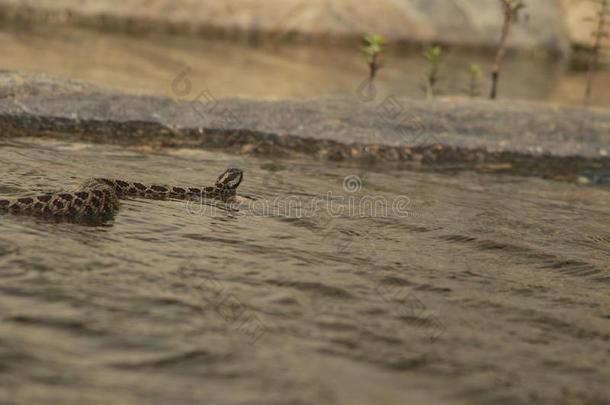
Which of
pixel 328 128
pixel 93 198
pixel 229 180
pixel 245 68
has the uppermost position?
pixel 245 68

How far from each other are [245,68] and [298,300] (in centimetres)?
1637

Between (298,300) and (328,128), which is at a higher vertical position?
(328,128)

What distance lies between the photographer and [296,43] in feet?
95.1

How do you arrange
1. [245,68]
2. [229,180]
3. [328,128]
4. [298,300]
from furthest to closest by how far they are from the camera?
[245,68] → [328,128] → [229,180] → [298,300]

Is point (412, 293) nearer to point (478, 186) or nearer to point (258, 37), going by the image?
point (478, 186)

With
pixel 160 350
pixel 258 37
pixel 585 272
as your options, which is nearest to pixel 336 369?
pixel 160 350

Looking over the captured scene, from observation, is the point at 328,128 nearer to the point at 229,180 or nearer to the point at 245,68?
the point at 229,180

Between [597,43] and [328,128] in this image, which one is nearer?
[328,128]

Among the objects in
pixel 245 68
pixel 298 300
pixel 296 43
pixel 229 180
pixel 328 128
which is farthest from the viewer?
pixel 296 43

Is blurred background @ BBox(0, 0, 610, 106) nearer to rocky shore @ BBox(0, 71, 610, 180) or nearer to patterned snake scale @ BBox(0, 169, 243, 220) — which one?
rocky shore @ BBox(0, 71, 610, 180)

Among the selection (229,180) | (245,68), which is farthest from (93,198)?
(245,68)

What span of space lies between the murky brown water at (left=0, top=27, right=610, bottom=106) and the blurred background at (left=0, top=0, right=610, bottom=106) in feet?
0.13

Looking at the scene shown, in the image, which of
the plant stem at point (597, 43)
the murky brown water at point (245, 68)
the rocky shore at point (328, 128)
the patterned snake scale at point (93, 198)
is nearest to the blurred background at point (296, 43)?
the murky brown water at point (245, 68)

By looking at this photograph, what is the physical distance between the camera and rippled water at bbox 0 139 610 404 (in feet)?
19.1
